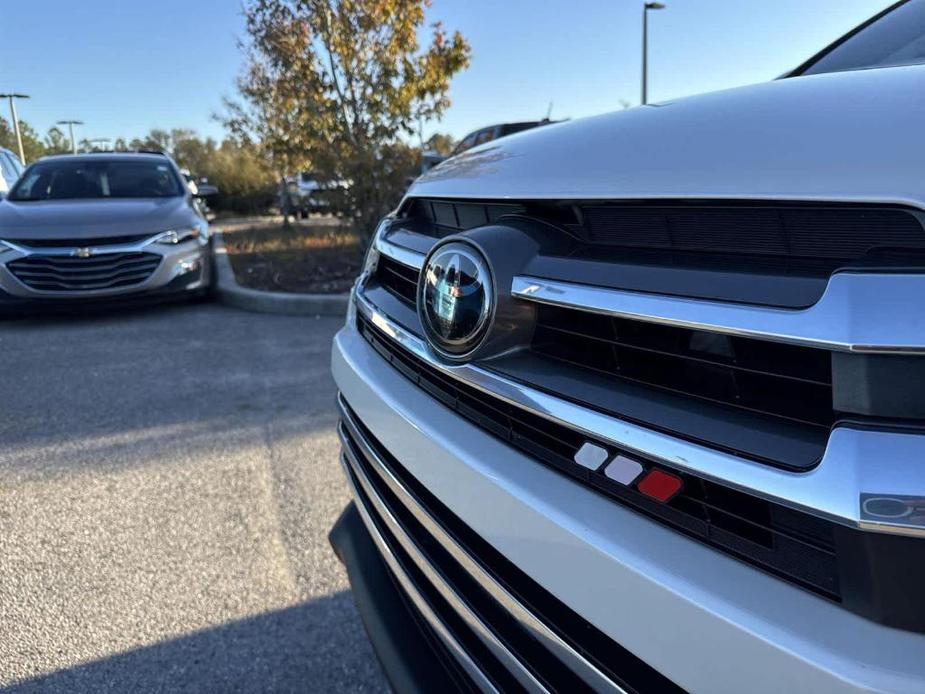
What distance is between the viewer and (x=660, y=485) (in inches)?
35.1

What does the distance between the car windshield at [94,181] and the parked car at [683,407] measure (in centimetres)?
691

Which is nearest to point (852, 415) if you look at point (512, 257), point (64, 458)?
point (512, 257)

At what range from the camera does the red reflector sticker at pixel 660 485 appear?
878mm

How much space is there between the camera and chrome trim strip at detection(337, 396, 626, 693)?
3.16 ft

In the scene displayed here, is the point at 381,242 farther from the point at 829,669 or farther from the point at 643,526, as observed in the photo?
the point at 829,669

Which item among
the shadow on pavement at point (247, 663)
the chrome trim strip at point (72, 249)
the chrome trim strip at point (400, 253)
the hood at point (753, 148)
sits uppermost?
the chrome trim strip at point (72, 249)

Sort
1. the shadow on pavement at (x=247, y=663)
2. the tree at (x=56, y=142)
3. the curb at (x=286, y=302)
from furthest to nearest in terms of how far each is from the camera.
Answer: the tree at (x=56, y=142), the curb at (x=286, y=302), the shadow on pavement at (x=247, y=663)

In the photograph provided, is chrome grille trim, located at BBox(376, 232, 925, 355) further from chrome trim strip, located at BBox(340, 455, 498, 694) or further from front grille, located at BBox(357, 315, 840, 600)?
chrome trim strip, located at BBox(340, 455, 498, 694)

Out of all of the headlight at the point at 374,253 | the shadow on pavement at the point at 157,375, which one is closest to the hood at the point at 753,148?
the headlight at the point at 374,253

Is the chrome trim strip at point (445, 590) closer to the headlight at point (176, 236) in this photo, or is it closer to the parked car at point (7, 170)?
the headlight at point (176, 236)

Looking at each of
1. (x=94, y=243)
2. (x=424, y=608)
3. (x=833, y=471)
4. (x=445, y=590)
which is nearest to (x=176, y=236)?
(x=94, y=243)

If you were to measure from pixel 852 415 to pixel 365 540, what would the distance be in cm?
144

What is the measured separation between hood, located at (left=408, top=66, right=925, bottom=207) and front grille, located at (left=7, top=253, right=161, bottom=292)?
5668 millimetres

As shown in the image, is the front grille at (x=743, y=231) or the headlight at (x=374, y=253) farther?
the headlight at (x=374, y=253)
